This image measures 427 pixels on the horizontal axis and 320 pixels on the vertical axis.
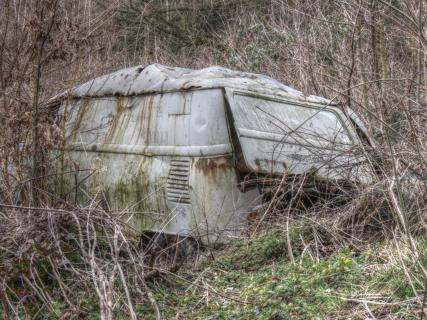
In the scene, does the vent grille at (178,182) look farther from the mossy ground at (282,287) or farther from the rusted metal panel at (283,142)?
the mossy ground at (282,287)

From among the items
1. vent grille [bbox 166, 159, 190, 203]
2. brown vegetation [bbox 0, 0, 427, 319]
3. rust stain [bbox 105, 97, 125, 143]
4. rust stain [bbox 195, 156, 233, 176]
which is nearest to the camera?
brown vegetation [bbox 0, 0, 427, 319]

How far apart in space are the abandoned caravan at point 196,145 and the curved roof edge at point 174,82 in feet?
0.05

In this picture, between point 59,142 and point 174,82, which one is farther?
point 59,142

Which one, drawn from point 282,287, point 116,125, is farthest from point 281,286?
point 116,125

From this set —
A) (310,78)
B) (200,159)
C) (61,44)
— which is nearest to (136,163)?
(200,159)

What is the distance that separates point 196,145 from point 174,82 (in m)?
0.81

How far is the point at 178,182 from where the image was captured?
661cm

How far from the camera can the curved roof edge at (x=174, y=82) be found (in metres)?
6.88

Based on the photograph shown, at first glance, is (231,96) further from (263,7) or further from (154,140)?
(263,7)

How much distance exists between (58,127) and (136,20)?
1111 cm

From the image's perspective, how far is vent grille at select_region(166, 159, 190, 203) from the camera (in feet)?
21.5

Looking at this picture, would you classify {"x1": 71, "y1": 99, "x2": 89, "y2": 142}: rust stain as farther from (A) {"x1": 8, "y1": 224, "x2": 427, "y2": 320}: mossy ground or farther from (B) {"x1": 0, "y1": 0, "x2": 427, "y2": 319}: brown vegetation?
(A) {"x1": 8, "y1": 224, "x2": 427, "y2": 320}: mossy ground

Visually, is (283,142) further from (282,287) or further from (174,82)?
(282,287)

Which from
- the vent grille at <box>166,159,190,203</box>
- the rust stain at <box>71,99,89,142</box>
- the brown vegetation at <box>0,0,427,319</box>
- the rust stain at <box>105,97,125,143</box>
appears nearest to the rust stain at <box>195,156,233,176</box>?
the vent grille at <box>166,159,190,203</box>
